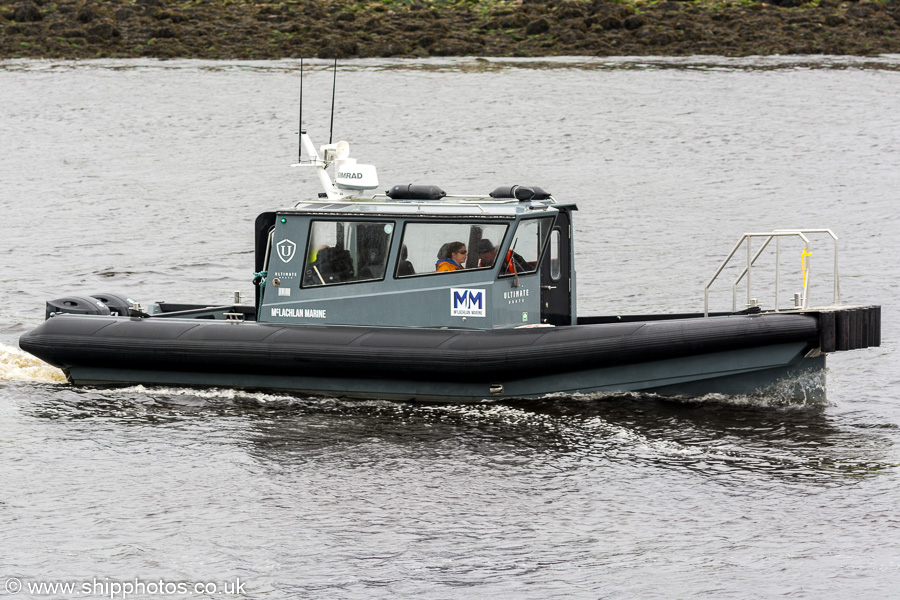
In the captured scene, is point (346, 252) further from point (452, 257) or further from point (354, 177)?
point (452, 257)

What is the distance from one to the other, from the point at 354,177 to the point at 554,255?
85.2 inches

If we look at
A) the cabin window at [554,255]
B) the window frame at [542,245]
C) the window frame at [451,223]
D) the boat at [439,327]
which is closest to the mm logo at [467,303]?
the boat at [439,327]

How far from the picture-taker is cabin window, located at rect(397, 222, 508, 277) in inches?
442

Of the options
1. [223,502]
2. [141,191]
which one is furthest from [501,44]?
[223,502]

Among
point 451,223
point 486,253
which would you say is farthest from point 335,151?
point 486,253

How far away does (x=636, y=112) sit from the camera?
32.1 m

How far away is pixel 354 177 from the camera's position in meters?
12.0

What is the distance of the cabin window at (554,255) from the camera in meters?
11.6

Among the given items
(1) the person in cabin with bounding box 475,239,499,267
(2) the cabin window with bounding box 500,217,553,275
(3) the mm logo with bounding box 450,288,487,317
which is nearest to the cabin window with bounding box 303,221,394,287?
(3) the mm logo with bounding box 450,288,487,317

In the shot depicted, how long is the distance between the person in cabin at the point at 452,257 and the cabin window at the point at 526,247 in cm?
41

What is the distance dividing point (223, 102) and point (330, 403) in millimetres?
24407

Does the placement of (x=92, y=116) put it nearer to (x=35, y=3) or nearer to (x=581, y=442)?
(x=35, y=3)

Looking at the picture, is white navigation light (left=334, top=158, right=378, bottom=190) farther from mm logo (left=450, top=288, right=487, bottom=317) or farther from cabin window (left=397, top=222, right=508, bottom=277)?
mm logo (left=450, top=288, right=487, bottom=317)

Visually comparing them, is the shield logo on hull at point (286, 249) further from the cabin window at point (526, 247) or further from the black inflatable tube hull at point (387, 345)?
the cabin window at point (526, 247)
